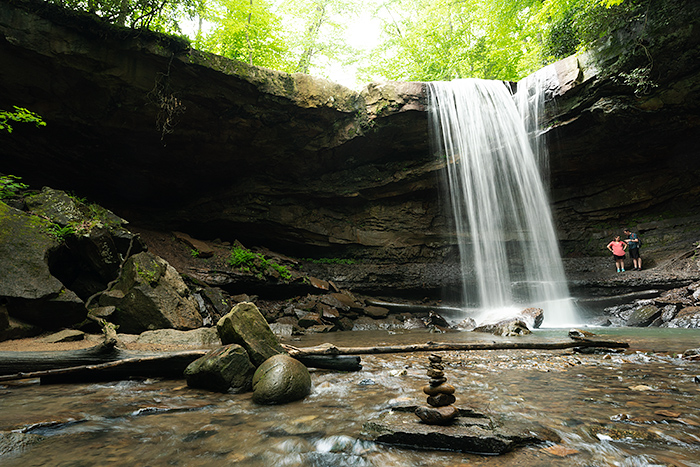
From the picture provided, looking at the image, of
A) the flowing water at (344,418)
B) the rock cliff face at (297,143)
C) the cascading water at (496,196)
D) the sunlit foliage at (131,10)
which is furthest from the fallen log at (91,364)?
the cascading water at (496,196)

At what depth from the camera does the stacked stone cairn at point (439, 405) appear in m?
2.13

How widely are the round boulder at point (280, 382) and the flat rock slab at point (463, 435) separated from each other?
1.07 meters

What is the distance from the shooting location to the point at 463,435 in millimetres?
1916

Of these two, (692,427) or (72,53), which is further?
(72,53)

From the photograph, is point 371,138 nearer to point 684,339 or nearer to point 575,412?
point 684,339

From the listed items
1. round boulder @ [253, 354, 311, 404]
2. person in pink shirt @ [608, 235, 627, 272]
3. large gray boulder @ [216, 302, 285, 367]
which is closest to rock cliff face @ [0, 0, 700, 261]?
person in pink shirt @ [608, 235, 627, 272]

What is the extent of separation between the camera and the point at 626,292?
10.9 m

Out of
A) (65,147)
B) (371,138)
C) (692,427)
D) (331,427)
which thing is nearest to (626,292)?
(371,138)

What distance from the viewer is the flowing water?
180 centimetres

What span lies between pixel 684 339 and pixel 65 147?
18.0 m

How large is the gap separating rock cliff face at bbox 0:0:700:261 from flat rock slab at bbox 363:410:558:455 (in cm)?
1113

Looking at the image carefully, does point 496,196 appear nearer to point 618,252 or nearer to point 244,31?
point 618,252

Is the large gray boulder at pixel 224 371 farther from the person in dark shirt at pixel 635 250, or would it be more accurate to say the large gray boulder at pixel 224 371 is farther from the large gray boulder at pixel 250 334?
the person in dark shirt at pixel 635 250

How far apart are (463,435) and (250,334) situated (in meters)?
2.71
